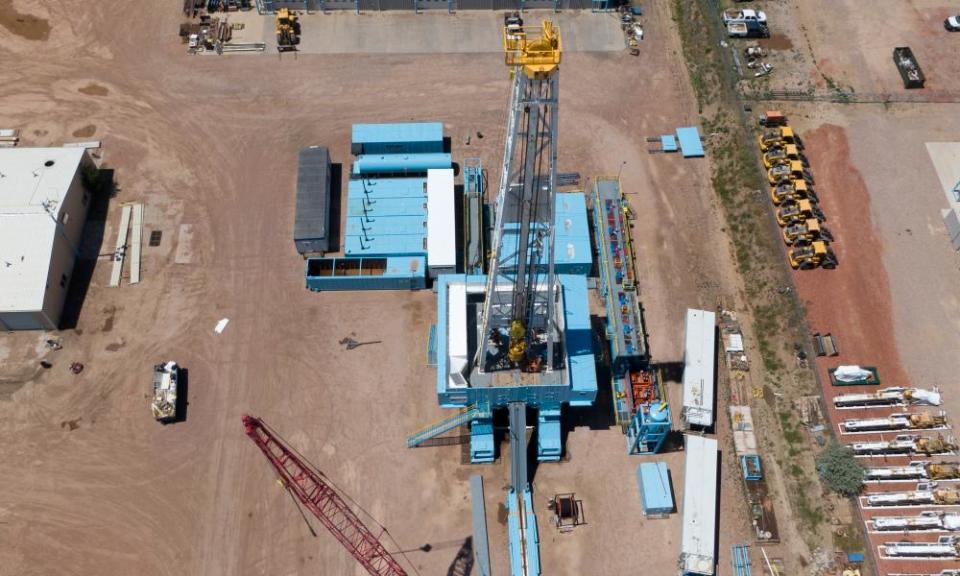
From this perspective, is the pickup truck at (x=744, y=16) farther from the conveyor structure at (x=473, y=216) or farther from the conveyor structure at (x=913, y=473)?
the conveyor structure at (x=913, y=473)

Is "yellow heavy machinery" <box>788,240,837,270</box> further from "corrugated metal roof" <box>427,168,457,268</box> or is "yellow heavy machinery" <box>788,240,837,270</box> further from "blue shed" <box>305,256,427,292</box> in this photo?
"blue shed" <box>305,256,427,292</box>

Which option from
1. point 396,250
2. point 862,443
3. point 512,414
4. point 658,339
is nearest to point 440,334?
point 512,414

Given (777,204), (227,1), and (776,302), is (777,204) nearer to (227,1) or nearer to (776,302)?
(776,302)

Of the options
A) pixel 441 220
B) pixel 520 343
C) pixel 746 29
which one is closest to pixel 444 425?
pixel 520 343

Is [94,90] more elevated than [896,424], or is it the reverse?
[94,90]

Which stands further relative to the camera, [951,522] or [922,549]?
[951,522]

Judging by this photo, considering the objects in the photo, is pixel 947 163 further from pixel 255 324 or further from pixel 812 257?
pixel 255 324

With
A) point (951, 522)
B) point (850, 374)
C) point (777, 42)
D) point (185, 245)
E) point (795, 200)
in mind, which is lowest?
point (951, 522)
